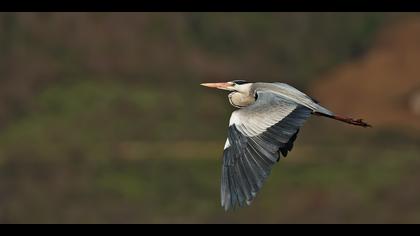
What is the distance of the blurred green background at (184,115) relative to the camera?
51.4ft

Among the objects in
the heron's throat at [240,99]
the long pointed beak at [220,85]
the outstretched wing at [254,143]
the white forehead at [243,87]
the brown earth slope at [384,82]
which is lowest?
the outstretched wing at [254,143]

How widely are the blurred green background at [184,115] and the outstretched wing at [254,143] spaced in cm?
757

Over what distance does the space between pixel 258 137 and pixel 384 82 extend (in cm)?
1411

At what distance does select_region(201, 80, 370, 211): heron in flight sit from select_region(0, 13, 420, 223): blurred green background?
7419 mm

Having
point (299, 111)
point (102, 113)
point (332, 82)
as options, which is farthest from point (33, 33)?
point (299, 111)

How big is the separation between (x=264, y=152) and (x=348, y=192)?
881cm

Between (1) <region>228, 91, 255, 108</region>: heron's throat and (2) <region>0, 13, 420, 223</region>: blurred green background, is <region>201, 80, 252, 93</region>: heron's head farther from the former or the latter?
(2) <region>0, 13, 420, 223</region>: blurred green background

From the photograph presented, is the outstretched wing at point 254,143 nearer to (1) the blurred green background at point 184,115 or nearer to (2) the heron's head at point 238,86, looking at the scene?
(2) the heron's head at point 238,86

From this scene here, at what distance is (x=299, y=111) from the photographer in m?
7.45

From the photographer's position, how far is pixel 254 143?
719cm

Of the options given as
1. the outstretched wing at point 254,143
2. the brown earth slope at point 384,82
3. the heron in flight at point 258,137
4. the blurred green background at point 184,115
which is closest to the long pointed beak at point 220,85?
the heron in flight at point 258,137

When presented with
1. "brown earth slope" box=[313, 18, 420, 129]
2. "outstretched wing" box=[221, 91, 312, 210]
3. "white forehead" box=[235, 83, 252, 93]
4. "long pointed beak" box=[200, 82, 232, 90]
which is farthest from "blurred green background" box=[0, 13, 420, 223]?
"outstretched wing" box=[221, 91, 312, 210]

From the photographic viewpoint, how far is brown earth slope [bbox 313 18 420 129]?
20.1 metres
